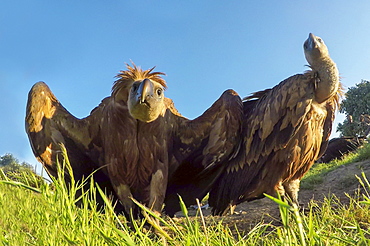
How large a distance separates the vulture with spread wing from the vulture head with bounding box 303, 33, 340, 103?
80 centimetres

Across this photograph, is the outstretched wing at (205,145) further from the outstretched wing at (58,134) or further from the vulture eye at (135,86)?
the outstretched wing at (58,134)

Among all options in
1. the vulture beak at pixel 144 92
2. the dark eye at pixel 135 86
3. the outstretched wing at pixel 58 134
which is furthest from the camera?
the outstretched wing at pixel 58 134

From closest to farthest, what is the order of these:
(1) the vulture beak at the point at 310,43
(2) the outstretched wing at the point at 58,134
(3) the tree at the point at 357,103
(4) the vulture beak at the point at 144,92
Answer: (4) the vulture beak at the point at 144,92, (1) the vulture beak at the point at 310,43, (2) the outstretched wing at the point at 58,134, (3) the tree at the point at 357,103

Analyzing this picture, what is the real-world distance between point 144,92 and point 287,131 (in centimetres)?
136

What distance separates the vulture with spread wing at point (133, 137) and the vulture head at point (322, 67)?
802mm

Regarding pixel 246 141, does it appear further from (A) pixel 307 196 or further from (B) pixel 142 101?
(A) pixel 307 196

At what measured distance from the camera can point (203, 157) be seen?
3.70m

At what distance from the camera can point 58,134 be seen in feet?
11.9

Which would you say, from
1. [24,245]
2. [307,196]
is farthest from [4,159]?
[24,245]

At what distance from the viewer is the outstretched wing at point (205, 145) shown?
11.7 ft

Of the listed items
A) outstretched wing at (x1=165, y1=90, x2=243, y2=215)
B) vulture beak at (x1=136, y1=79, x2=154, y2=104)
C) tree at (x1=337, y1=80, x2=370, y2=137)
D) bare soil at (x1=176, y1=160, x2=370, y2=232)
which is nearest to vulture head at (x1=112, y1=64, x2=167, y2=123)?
vulture beak at (x1=136, y1=79, x2=154, y2=104)

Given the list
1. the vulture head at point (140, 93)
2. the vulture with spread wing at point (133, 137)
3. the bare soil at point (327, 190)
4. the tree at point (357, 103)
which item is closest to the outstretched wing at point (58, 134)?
the vulture with spread wing at point (133, 137)

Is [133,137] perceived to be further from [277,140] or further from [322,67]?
[322,67]

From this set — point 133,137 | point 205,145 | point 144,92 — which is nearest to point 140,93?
point 144,92
